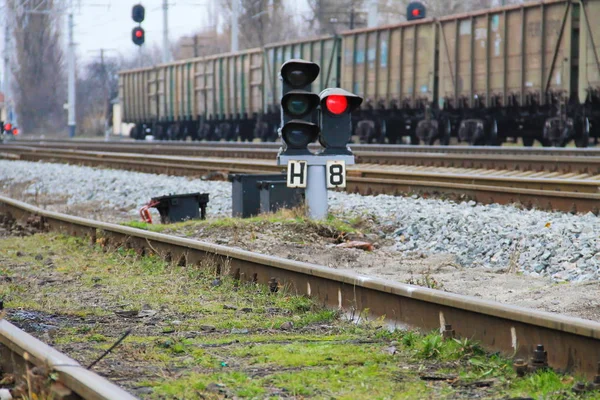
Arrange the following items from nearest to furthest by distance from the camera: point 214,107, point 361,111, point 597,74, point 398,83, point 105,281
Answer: point 105,281, point 597,74, point 398,83, point 361,111, point 214,107

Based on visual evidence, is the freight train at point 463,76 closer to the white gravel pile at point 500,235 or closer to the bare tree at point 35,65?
the white gravel pile at point 500,235

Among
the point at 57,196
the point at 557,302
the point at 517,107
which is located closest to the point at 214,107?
the point at 517,107

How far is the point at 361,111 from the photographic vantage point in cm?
3222

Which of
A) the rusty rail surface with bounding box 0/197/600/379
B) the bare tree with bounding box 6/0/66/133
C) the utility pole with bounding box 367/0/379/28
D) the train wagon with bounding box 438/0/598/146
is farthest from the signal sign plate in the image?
the bare tree with bounding box 6/0/66/133

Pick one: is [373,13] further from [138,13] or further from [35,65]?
[35,65]

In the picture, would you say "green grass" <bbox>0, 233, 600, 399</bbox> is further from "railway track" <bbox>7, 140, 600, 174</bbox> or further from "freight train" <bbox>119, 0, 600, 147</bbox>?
"freight train" <bbox>119, 0, 600, 147</bbox>

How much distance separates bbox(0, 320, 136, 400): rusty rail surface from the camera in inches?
132

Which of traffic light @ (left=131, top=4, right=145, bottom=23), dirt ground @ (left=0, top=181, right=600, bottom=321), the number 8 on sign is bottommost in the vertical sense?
dirt ground @ (left=0, top=181, right=600, bottom=321)

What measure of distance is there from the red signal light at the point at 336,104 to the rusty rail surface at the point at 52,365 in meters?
5.86

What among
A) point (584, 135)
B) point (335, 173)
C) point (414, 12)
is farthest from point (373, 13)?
point (335, 173)

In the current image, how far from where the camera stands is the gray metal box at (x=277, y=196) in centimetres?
1093

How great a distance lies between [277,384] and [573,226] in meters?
5.45

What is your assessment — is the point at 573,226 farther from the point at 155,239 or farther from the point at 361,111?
the point at 361,111

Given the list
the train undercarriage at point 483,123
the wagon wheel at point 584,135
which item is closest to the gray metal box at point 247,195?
the train undercarriage at point 483,123
